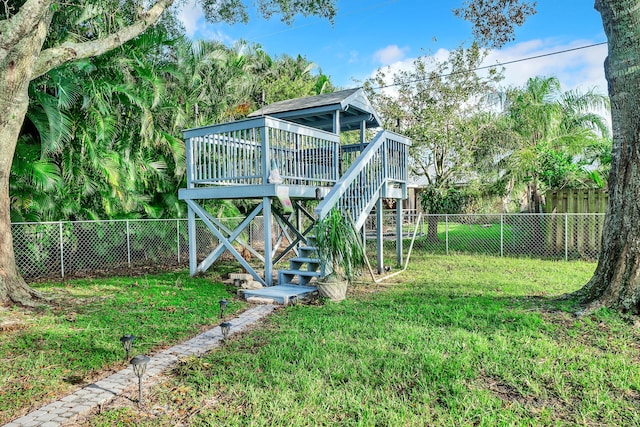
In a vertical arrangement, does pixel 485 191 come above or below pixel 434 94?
below

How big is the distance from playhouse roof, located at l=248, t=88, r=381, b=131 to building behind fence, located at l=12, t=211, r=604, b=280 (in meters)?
3.01

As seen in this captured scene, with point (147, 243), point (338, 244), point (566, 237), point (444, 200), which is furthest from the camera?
point (444, 200)

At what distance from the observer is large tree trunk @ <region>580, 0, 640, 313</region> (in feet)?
15.3

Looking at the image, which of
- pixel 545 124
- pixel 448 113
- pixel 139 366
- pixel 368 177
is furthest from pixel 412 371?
pixel 545 124

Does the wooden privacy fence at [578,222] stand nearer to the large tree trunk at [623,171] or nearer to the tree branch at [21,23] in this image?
the large tree trunk at [623,171]

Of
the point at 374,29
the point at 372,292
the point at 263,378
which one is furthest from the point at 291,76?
the point at 263,378

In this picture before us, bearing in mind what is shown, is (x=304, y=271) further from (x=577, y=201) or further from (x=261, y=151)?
(x=577, y=201)

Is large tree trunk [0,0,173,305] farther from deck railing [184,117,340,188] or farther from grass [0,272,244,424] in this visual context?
deck railing [184,117,340,188]

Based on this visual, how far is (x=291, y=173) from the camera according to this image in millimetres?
8125

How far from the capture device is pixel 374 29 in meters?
17.2

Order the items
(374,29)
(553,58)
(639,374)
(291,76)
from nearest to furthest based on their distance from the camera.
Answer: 1. (639,374)
2. (553,58)
3. (374,29)
4. (291,76)

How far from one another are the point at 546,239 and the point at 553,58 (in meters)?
6.68

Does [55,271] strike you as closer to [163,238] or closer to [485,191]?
[163,238]

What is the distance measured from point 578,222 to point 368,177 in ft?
18.7
